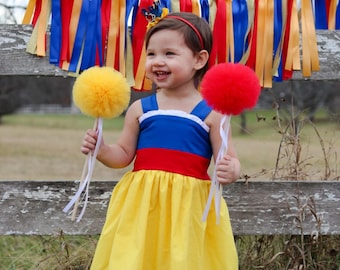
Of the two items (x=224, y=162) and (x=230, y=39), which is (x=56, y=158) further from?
(x=224, y=162)

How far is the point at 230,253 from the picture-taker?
2.63m

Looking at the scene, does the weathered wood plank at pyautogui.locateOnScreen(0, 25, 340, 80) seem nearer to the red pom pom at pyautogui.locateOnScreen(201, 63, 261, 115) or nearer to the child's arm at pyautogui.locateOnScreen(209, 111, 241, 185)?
the child's arm at pyautogui.locateOnScreen(209, 111, 241, 185)

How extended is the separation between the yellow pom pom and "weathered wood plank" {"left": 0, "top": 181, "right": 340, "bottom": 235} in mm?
677

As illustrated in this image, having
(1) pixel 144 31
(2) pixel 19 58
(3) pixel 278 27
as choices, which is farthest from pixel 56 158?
(3) pixel 278 27

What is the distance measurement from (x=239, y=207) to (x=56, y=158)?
24.6ft

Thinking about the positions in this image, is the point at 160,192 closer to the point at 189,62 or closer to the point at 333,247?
the point at 189,62

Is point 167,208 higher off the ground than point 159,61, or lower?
lower

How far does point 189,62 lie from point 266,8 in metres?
0.66

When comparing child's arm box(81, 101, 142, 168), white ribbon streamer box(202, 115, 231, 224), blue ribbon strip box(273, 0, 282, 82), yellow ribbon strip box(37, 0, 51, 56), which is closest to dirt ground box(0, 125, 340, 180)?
blue ribbon strip box(273, 0, 282, 82)

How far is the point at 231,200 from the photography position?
10.4ft

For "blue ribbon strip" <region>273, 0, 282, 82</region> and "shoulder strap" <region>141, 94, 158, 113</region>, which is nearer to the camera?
"shoulder strap" <region>141, 94, 158, 113</region>

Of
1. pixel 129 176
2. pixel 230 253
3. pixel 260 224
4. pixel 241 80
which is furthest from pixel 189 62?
pixel 260 224

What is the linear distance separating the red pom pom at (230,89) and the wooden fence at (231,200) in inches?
32.5

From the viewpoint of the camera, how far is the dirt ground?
8031 mm
